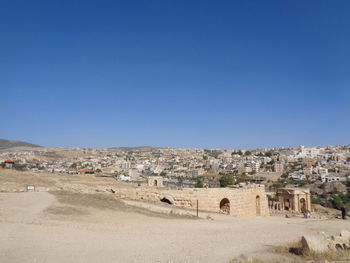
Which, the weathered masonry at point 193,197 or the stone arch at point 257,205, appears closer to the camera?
the weathered masonry at point 193,197

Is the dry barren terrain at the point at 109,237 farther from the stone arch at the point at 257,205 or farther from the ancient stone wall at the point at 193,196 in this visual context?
the stone arch at the point at 257,205

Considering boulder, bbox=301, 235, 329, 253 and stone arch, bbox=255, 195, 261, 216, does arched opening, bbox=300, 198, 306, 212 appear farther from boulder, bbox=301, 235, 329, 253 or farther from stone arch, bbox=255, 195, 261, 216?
boulder, bbox=301, 235, 329, 253

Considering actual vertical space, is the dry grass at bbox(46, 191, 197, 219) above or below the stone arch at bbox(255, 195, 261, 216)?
above

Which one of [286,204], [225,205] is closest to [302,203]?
[286,204]

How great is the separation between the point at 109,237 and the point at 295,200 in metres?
30.7

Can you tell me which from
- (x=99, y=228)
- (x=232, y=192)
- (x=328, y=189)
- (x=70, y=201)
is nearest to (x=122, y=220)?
(x=99, y=228)

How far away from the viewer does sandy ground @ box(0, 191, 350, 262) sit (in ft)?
17.6

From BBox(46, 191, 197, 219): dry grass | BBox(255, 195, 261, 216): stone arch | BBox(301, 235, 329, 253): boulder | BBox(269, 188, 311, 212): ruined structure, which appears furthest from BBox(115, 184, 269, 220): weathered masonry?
BBox(269, 188, 311, 212): ruined structure

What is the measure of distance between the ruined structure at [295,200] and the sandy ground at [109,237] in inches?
1021

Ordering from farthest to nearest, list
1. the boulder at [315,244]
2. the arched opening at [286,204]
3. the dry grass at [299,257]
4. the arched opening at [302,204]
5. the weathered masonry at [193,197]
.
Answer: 1. the arched opening at [286,204]
2. the arched opening at [302,204]
3. the weathered masonry at [193,197]
4. the boulder at [315,244]
5. the dry grass at [299,257]

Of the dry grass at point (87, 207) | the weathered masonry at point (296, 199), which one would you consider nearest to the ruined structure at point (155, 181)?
the dry grass at point (87, 207)

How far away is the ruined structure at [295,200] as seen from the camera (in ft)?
106

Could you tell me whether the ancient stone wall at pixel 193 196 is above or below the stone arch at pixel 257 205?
above

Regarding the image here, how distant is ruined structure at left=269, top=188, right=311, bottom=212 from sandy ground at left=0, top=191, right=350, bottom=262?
25.9 meters
